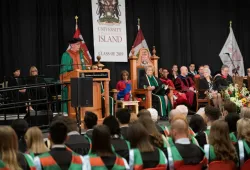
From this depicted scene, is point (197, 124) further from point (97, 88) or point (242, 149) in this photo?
point (97, 88)

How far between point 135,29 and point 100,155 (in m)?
10.1

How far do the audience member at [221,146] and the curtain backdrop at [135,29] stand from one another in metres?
8.23

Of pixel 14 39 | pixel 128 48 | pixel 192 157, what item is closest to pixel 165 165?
pixel 192 157

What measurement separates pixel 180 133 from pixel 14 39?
8341mm

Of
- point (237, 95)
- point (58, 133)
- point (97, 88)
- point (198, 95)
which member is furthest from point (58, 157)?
point (198, 95)

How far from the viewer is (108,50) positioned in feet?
41.3

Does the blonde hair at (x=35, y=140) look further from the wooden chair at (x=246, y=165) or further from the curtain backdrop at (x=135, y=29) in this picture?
the curtain backdrop at (x=135, y=29)

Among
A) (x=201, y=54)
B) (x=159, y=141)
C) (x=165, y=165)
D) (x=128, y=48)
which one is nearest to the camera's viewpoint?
(x=165, y=165)

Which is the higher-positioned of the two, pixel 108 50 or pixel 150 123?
pixel 108 50

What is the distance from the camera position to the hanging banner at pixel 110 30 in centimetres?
1253

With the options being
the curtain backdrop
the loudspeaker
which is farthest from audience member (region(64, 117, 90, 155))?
the curtain backdrop

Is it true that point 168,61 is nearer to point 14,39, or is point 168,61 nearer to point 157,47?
point 157,47

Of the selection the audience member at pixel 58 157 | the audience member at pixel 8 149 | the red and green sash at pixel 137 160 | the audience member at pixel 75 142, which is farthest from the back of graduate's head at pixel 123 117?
the audience member at pixel 8 149

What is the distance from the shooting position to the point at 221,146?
4.34 m
